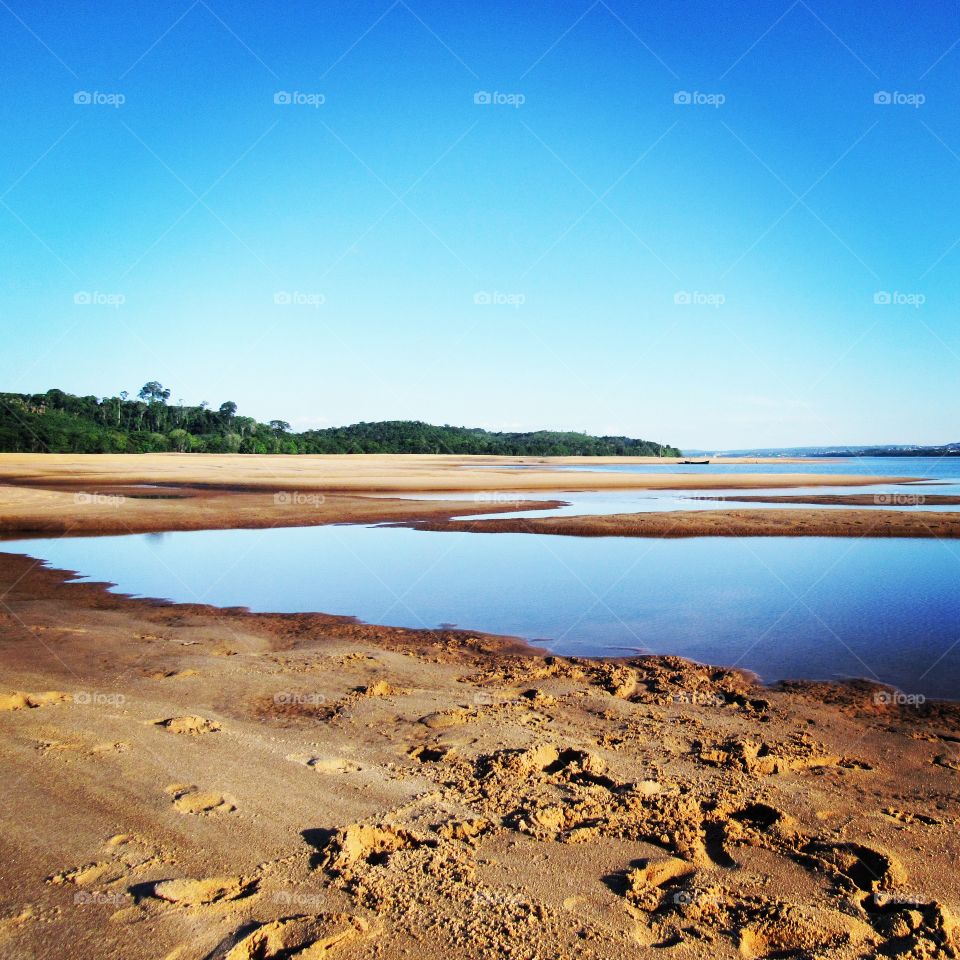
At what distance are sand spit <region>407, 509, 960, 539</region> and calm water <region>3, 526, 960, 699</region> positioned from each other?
1.56 meters

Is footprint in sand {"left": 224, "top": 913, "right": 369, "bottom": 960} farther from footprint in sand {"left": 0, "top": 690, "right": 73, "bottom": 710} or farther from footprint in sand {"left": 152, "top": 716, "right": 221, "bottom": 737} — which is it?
footprint in sand {"left": 0, "top": 690, "right": 73, "bottom": 710}

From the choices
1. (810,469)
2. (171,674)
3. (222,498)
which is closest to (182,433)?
(222,498)

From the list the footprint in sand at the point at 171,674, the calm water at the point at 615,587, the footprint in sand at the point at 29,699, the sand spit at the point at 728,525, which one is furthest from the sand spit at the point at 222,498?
the footprint in sand at the point at 29,699

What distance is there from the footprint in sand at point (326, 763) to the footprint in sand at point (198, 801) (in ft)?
2.66

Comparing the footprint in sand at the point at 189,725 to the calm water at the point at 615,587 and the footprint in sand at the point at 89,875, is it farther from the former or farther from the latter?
the calm water at the point at 615,587

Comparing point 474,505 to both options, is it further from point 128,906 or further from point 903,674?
point 128,906

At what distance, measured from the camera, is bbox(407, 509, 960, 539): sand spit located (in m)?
25.0

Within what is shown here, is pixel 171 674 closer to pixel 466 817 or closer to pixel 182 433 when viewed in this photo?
pixel 466 817

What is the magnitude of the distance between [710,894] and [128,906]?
3395 mm

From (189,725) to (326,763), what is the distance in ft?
5.36

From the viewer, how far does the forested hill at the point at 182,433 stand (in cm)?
9506

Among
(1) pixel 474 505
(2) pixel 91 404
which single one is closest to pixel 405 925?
(1) pixel 474 505

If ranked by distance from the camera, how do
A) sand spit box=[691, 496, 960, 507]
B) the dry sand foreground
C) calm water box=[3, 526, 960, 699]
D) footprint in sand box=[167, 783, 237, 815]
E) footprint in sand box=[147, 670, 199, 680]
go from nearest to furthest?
the dry sand foreground < footprint in sand box=[167, 783, 237, 815] < footprint in sand box=[147, 670, 199, 680] < calm water box=[3, 526, 960, 699] < sand spit box=[691, 496, 960, 507]

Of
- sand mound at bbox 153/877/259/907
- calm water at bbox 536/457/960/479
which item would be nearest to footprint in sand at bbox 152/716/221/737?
sand mound at bbox 153/877/259/907
